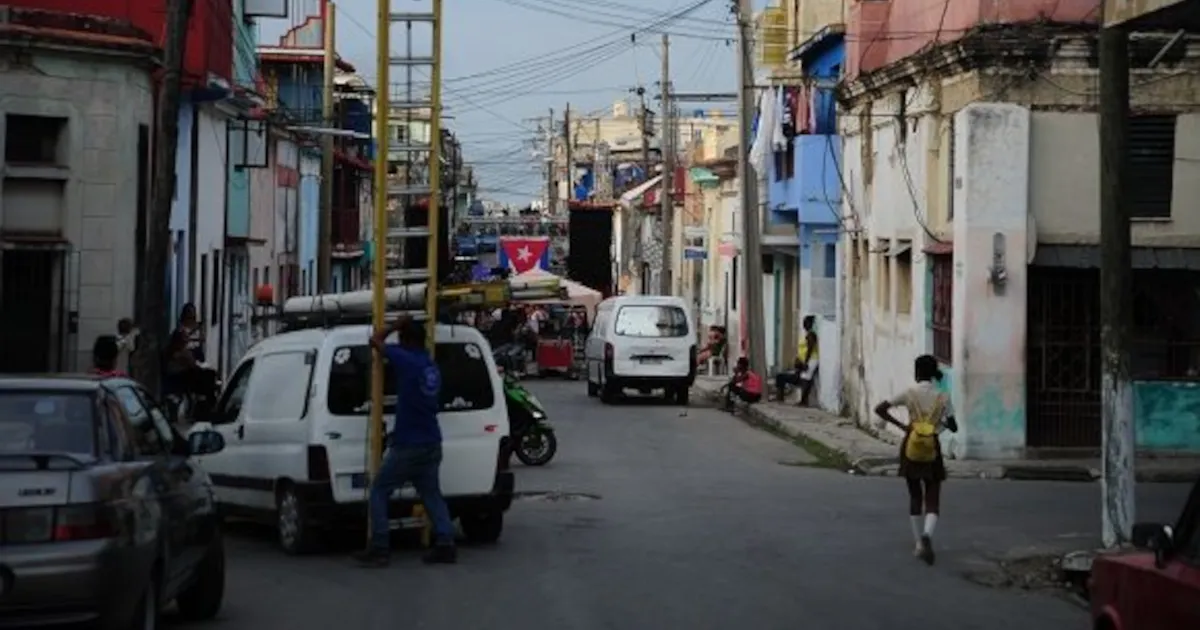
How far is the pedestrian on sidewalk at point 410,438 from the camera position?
47.5 ft

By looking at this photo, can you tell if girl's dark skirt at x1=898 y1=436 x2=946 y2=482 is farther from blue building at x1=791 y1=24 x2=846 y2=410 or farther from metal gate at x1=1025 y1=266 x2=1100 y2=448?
blue building at x1=791 y1=24 x2=846 y2=410

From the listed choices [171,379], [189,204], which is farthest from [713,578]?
[189,204]

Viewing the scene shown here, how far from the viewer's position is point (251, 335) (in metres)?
42.4

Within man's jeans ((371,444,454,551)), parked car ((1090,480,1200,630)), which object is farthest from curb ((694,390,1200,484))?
parked car ((1090,480,1200,630))

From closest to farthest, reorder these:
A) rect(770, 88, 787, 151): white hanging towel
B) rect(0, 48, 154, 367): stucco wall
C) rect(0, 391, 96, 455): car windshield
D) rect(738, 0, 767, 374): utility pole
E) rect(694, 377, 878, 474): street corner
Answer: rect(0, 391, 96, 455): car windshield → rect(0, 48, 154, 367): stucco wall → rect(694, 377, 878, 474): street corner → rect(738, 0, 767, 374): utility pole → rect(770, 88, 787, 151): white hanging towel

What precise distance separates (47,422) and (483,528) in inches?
268

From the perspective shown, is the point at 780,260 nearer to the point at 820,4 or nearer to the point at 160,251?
the point at 820,4

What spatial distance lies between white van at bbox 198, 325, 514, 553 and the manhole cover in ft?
13.5

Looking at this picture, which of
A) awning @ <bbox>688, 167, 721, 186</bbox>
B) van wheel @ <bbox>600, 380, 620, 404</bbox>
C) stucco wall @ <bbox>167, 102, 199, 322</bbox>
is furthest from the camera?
awning @ <bbox>688, 167, 721, 186</bbox>

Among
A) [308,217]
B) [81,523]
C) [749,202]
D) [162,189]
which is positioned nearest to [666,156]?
Answer: [308,217]

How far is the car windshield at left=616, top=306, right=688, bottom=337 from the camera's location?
39500mm

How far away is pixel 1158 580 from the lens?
7934 mm

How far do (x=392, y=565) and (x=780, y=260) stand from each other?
31.7 m

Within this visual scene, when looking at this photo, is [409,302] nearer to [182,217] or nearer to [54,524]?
[54,524]
